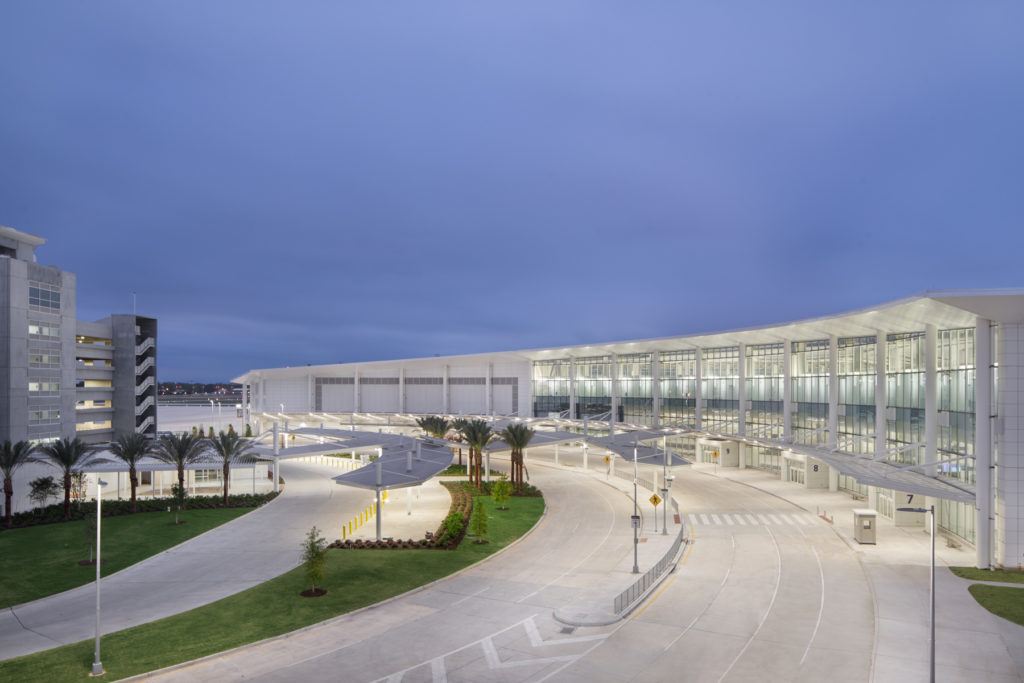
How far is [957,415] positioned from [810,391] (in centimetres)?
2042

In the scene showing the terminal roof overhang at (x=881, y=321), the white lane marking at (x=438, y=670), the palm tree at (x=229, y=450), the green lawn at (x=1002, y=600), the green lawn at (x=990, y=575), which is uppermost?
the terminal roof overhang at (x=881, y=321)

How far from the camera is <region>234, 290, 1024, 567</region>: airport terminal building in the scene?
30594mm

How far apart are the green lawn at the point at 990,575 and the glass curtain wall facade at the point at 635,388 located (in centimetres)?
4818

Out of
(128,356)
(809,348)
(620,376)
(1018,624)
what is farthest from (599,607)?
(128,356)

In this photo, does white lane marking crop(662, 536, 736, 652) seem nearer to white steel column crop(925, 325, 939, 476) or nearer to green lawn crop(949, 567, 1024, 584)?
green lawn crop(949, 567, 1024, 584)

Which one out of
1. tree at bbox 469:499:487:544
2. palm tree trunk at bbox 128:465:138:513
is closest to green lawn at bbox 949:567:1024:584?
tree at bbox 469:499:487:544

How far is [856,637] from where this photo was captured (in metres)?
22.3

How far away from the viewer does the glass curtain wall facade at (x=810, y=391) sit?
54156 millimetres

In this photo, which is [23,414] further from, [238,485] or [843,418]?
[843,418]

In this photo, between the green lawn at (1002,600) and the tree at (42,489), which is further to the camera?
the tree at (42,489)

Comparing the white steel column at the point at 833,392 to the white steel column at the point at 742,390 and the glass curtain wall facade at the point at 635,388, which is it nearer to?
the white steel column at the point at 742,390

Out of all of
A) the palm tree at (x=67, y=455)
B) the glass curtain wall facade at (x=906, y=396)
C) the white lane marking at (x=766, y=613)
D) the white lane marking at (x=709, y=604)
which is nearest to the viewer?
the white lane marking at (x=766, y=613)

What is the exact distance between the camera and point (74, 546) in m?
37.8

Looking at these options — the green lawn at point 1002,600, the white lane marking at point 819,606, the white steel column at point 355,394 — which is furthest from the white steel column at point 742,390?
the white steel column at point 355,394
